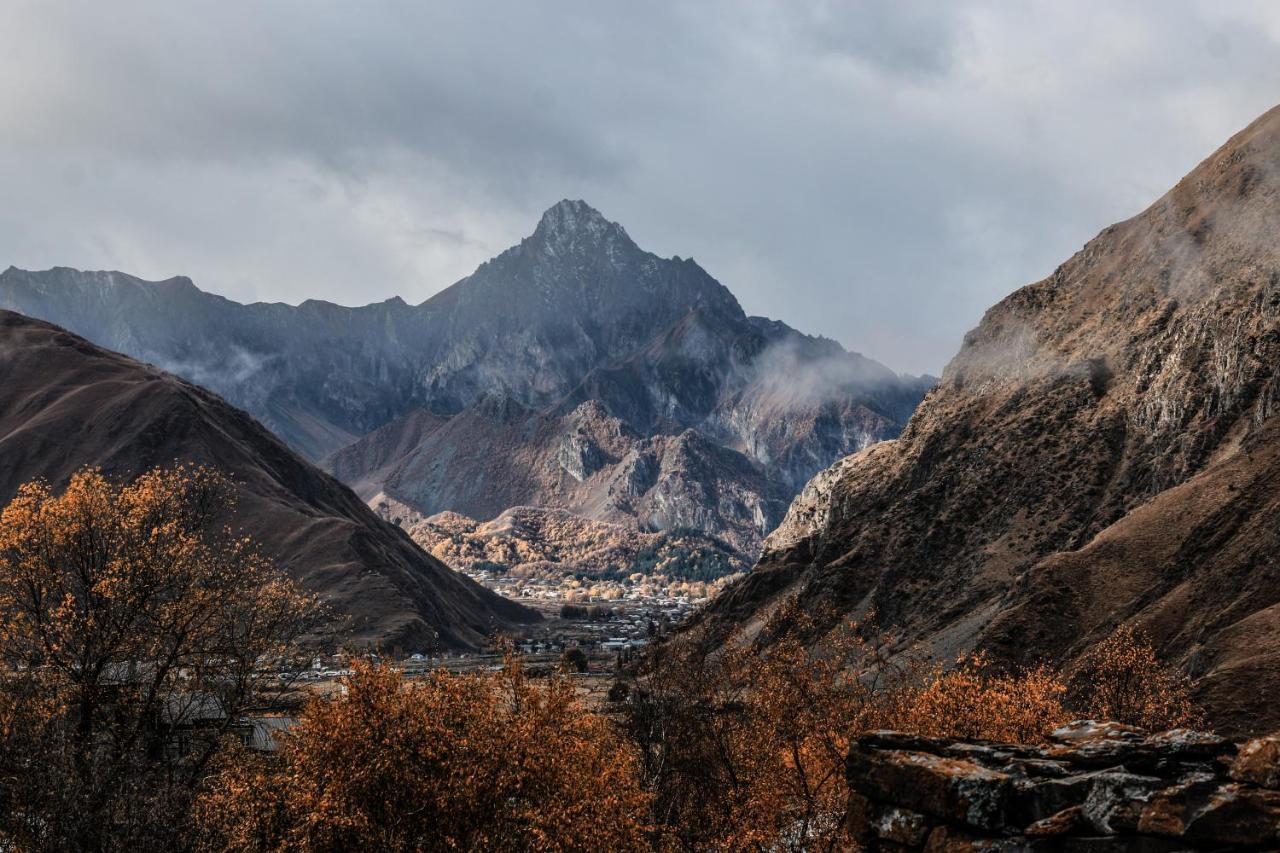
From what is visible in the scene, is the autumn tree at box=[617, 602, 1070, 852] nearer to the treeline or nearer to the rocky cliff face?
the treeline

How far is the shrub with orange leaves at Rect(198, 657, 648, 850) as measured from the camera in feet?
111

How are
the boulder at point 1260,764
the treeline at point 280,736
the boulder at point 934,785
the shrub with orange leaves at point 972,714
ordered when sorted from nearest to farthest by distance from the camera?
the boulder at point 1260,764 → the boulder at point 934,785 → the treeline at point 280,736 → the shrub with orange leaves at point 972,714

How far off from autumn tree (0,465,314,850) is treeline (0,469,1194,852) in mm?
149

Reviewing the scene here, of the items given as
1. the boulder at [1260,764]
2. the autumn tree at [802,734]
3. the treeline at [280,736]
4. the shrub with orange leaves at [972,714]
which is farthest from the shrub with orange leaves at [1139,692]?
the boulder at [1260,764]

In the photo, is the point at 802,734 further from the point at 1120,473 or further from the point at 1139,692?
→ the point at 1120,473

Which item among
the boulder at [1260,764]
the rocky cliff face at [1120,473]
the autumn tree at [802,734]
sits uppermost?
the rocky cliff face at [1120,473]

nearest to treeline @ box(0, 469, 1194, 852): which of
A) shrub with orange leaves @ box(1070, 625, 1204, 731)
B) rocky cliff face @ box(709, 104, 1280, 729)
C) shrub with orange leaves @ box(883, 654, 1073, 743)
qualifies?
shrub with orange leaves @ box(883, 654, 1073, 743)

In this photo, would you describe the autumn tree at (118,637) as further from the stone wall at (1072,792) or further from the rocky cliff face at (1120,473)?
the rocky cliff face at (1120,473)

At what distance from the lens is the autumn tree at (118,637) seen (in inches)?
1571

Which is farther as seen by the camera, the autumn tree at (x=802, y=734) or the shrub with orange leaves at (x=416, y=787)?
the autumn tree at (x=802, y=734)

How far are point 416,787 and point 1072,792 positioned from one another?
942 inches

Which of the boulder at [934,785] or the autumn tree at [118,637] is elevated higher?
the autumn tree at [118,637]

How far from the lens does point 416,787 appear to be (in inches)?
1412

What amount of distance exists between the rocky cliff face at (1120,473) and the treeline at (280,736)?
142 ft
